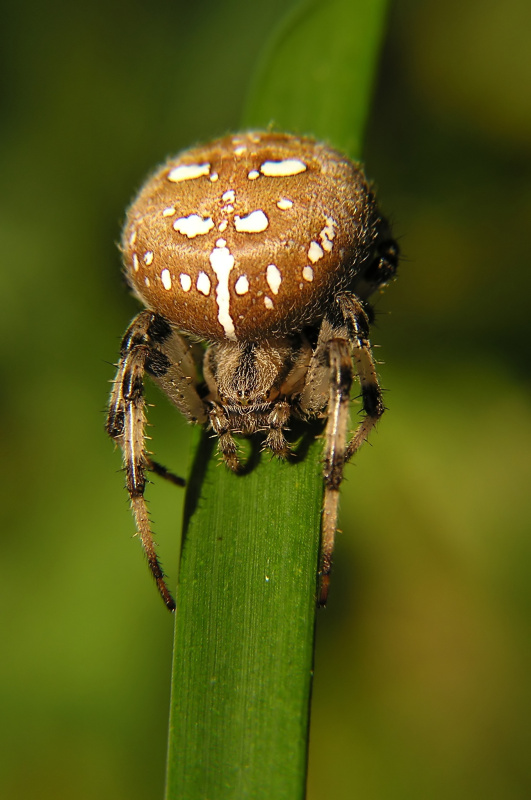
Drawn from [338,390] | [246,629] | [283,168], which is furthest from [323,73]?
[246,629]

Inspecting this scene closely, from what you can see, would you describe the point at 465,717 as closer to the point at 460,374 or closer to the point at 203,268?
the point at 460,374

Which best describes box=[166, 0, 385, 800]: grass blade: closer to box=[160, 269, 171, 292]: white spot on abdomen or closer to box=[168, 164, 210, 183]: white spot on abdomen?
box=[160, 269, 171, 292]: white spot on abdomen

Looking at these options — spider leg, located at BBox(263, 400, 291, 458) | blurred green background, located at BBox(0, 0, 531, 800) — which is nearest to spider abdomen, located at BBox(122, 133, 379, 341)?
spider leg, located at BBox(263, 400, 291, 458)

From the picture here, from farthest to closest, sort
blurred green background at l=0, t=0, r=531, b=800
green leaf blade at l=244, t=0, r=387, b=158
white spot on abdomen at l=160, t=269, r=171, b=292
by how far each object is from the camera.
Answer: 1. blurred green background at l=0, t=0, r=531, b=800
2. green leaf blade at l=244, t=0, r=387, b=158
3. white spot on abdomen at l=160, t=269, r=171, b=292

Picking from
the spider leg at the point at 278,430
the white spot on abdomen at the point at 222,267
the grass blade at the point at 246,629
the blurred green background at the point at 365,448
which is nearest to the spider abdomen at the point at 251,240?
the white spot on abdomen at the point at 222,267

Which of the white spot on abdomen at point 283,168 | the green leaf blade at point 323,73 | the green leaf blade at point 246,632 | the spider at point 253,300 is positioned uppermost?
the green leaf blade at point 323,73

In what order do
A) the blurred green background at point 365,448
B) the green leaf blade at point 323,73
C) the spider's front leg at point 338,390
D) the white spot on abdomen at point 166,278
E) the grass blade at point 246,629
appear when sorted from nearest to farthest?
the grass blade at point 246,629 < the spider's front leg at point 338,390 < the white spot on abdomen at point 166,278 < the green leaf blade at point 323,73 < the blurred green background at point 365,448

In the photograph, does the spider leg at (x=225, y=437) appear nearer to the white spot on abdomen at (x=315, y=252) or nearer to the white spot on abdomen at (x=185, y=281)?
the white spot on abdomen at (x=185, y=281)
